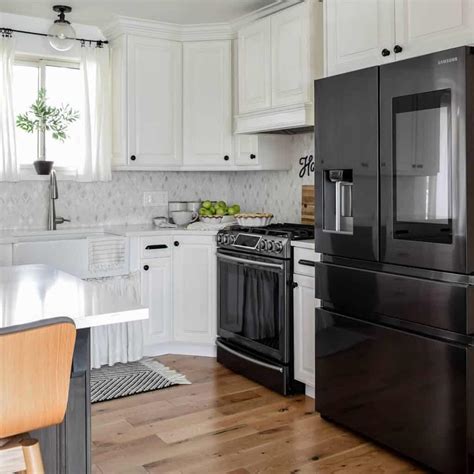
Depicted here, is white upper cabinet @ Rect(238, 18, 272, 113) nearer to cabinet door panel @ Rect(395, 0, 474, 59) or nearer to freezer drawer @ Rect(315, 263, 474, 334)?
cabinet door panel @ Rect(395, 0, 474, 59)

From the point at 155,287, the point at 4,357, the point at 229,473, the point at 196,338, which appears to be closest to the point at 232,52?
the point at 155,287

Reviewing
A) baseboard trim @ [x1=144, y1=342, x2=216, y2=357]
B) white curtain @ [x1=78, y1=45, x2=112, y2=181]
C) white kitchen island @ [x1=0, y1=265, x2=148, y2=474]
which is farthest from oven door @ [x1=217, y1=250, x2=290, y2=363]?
white kitchen island @ [x1=0, y1=265, x2=148, y2=474]

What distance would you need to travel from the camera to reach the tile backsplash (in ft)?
13.7

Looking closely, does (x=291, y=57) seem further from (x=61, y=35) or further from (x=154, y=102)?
(x=61, y=35)

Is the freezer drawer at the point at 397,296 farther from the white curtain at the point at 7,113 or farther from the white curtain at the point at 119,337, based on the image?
the white curtain at the point at 7,113

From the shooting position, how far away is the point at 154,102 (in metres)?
→ 4.32

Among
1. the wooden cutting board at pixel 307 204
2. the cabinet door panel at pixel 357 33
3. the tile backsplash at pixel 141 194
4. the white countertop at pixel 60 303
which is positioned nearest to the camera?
the white countertop at pixel 60 303

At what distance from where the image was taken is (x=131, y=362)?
4043 mm

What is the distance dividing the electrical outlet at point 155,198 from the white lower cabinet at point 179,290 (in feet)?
2.06

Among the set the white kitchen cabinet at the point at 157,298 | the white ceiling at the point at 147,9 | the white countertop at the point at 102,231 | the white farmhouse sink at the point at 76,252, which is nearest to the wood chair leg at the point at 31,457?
the white farmhouse sink at the point at 76,252

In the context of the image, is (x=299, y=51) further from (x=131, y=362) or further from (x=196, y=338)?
(x=131, y=362)

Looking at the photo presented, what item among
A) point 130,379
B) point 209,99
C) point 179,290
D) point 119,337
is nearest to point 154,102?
point 209,99

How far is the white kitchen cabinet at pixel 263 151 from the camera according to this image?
13.9 feet

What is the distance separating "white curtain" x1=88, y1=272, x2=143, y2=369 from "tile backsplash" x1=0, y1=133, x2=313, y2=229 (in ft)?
2.26
